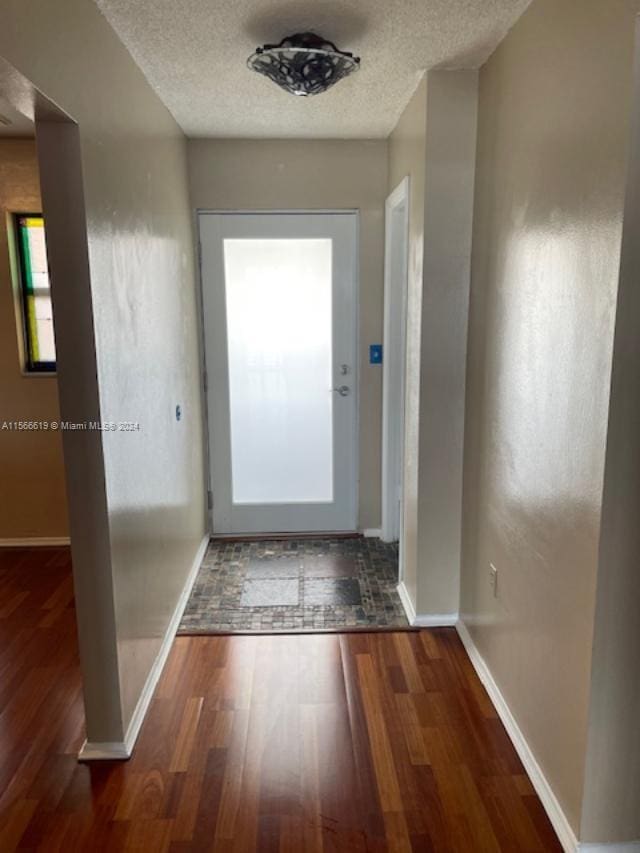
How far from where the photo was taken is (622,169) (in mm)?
1351

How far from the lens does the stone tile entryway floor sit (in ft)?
9.41

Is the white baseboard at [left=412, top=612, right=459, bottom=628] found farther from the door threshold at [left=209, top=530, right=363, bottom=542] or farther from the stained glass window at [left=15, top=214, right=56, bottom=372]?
the stained glass window at [left=15, top=214, right=56, bottom=372]

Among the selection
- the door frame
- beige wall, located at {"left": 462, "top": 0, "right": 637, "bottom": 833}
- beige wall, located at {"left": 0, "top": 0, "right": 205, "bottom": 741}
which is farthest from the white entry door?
beige wall, located at {"left": 462, "top": 0, "right": 637, "bottom": 833}

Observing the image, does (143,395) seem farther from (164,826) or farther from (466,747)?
(466,747)

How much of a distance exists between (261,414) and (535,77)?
7.94 ft

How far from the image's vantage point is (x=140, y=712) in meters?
2.21

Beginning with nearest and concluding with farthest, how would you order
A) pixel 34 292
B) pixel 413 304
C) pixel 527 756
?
1. pixel 527 756
2. pixel 413 304
3. pixel 34 292

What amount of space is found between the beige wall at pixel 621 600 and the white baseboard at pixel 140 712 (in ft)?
4.70

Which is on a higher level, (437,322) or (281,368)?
(437,322)

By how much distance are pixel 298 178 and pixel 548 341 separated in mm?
2262

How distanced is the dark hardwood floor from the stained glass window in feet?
5.62

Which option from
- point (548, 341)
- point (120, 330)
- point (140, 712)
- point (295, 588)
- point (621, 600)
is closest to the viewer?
point (621, 600)

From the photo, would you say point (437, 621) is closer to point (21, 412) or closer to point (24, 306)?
point (21, 412)

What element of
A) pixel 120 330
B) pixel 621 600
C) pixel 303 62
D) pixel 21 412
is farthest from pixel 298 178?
pixel 621 600
